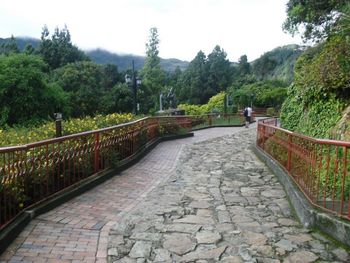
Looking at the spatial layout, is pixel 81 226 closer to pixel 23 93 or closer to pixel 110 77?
pixel 23 93

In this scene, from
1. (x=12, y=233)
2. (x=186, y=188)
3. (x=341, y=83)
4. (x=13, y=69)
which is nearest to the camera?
(x=12, y=233)

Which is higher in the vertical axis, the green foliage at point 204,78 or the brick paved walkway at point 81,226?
the green foliage at point 204,78

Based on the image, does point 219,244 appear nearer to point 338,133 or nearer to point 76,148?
point 76,148

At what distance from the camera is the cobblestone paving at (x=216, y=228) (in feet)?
14.0

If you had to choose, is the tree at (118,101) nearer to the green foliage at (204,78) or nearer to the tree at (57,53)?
the tree at (57,53)

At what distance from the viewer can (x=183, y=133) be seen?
18281 millimetres

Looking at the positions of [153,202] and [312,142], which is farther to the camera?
[153,202]

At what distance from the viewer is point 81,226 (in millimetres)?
5141

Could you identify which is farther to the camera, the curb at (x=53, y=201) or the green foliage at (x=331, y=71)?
the green foliage at (x=331, y=71)

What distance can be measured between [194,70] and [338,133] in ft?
236

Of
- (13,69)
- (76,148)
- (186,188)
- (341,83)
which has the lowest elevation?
(186,188)

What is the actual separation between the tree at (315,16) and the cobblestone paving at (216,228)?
7.36 meters

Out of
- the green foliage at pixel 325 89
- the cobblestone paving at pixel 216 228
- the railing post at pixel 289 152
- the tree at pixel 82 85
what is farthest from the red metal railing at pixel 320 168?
the tree at pixel 82 85

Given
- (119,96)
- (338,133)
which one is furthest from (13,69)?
(338,133)
